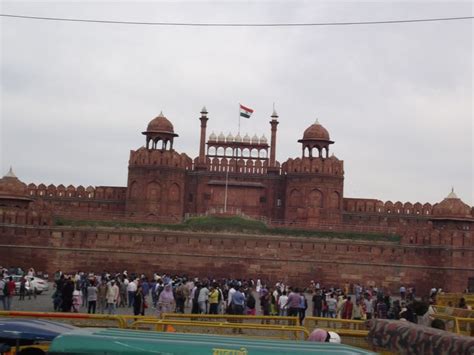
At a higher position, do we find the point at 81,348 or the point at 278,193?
the point at 278,193

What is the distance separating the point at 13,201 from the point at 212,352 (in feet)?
114

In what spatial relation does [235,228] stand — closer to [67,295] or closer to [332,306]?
[332,306]

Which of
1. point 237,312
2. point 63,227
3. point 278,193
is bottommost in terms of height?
point 237,312

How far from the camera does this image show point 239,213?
37.8 metres

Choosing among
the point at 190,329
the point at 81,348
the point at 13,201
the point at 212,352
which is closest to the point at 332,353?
the point at 212,352

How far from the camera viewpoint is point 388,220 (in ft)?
136

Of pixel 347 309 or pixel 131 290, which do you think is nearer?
pixel 347 309

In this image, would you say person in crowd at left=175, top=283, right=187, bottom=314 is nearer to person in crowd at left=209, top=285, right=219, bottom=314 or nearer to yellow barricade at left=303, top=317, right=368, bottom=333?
person in crowd at left=209, top=285, right=219, bottom=314

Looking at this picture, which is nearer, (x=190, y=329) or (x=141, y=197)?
(x=190, y=329)

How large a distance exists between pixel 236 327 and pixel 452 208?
32759 mm

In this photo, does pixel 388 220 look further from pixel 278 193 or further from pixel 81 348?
pixel 81 348

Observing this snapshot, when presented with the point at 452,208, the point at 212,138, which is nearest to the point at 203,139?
the point at 212,138

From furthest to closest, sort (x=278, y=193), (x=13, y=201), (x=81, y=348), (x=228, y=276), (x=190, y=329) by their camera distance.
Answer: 1. (x=278, y=193)
2. (x=13, y=201)
3. (x=228, y=276)
4. (x=190, y=329)
5. (x=81, y=348)

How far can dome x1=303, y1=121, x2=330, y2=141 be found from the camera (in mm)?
41344
